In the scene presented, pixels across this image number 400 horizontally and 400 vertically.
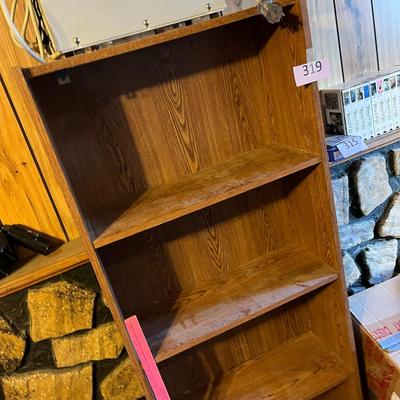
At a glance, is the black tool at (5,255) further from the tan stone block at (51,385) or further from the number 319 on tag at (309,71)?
the number 319 on tag at (309,71)

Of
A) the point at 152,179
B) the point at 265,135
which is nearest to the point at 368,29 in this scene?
the point at 265,135

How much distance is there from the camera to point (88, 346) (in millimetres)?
1250

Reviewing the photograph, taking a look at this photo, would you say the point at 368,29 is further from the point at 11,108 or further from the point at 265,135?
the point at 11,108

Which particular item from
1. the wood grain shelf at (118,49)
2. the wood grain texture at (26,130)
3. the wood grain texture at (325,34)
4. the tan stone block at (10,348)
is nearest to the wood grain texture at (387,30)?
the wood grain texture at (325,34)

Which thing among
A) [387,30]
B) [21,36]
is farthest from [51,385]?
[387,30]

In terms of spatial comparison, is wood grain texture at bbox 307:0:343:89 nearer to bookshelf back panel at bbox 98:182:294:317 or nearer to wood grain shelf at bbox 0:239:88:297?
bookshelf back panel at bbox 98:182:294:317

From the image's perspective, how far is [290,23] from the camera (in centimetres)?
104

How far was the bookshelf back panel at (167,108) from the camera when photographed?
1.10m

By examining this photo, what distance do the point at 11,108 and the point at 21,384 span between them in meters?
0.81

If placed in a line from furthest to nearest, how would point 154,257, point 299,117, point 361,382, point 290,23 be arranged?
1. point 361,382
2. point 154,257
3. point 299,117
4. point 290,23

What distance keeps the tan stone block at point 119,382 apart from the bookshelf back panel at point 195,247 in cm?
17

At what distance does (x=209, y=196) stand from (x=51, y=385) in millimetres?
771

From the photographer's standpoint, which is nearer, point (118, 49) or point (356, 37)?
point (118, 49)

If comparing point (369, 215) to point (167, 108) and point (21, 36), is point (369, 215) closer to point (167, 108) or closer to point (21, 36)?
point (167, 108)
